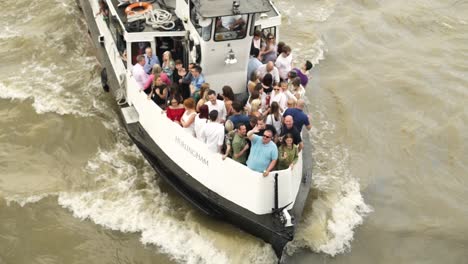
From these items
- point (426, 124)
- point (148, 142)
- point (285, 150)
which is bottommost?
point (426, 124)

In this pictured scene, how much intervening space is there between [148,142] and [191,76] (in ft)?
4.60

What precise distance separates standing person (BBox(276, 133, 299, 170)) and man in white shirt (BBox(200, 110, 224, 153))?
0.87 meters

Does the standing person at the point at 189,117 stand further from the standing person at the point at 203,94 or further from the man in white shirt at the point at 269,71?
the man in white shirt at the point at 269,71

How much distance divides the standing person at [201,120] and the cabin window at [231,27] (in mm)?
1430

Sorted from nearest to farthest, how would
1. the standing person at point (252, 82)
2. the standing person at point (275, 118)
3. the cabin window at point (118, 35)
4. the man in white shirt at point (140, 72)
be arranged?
the standing person at point (275, 118) < the standing person at point (252, 82) < the man in white shirt at point (140, 72) < the cabin window at point (118, 35)

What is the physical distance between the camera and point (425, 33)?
15.4 meters

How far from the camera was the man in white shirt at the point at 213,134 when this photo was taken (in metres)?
7.35

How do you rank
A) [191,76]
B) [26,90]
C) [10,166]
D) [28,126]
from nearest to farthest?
[191,76], [10,166], [28,126], [26,90]

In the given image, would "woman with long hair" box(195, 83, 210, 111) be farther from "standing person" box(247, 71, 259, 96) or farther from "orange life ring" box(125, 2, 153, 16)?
"orange life ring" box(125, 2, 153, 16)

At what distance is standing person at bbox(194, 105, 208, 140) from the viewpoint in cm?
747

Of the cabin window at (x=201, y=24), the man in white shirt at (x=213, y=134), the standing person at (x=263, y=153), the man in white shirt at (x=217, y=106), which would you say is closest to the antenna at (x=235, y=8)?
the cabin window at (x=201, y=24)

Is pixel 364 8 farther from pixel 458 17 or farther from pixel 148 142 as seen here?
pixel 148 142

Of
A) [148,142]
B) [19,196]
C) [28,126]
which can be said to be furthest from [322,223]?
[28,126]

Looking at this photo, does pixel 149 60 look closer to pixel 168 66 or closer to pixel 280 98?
pixel 168 66
